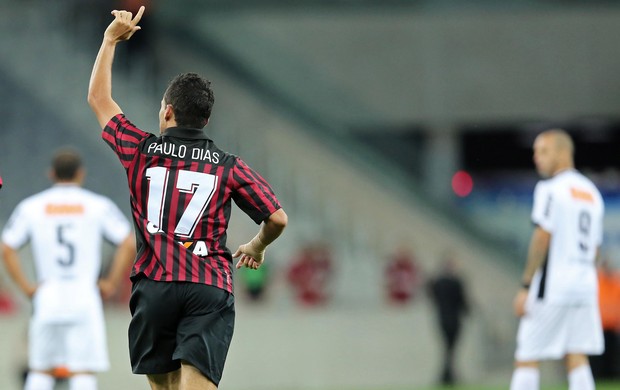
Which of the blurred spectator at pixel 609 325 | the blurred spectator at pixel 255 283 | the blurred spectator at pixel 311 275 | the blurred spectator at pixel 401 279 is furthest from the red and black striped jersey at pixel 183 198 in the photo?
the blurred spectator at pixel 401 279

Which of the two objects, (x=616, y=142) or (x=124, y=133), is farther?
(x=616, y=142)

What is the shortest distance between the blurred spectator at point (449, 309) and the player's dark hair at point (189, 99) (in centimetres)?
1303

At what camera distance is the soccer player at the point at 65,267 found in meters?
9.88

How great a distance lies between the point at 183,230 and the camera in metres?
6.22

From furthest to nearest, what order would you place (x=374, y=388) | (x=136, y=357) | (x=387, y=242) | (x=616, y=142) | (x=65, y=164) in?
(x=616, y=142) → (x=387, y=242) → (x=374, y=388) → (x=65, y=164) → (x=136, y=357)

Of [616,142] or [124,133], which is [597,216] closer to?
[124,133]

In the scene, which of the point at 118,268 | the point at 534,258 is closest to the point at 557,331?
the point at 534,258

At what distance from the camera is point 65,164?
9.86m

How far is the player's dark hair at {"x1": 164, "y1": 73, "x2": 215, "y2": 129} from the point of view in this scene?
6254 mm

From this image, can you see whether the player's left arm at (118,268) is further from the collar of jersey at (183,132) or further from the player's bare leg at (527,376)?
the collar of jersey at (183,132)

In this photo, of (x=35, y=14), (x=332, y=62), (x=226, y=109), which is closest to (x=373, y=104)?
(x=332, y=62)

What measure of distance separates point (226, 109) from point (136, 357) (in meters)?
18.9

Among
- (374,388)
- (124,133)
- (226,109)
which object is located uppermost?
(226,109)

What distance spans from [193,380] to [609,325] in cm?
1361
